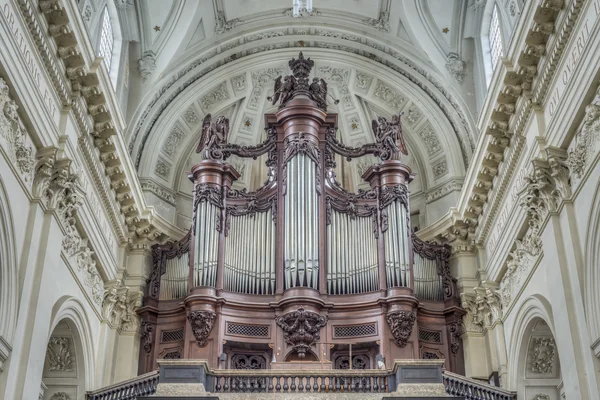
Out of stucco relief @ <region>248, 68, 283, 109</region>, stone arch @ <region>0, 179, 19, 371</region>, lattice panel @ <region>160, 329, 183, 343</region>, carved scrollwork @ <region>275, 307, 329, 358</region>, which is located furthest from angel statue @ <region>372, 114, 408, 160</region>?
stone arch @ <region>0, 179, 19, 371</region>

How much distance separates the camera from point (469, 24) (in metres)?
19.3

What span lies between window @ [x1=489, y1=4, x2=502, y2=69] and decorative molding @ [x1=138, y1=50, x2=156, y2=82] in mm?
7715

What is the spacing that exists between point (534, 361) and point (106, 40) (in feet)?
35.4

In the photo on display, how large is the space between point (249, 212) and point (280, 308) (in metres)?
2.37

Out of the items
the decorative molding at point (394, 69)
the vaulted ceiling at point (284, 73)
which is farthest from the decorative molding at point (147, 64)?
the decorative molding at point (394, 69)

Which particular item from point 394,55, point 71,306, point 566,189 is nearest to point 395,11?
point 394,55

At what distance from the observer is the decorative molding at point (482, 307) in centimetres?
1642

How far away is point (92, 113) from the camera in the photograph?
14.6 meters

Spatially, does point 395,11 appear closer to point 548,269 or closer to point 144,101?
point 144,101

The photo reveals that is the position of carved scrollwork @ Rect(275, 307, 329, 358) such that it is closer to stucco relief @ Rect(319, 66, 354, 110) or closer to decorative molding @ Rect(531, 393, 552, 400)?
decorative molding @ Rect(531, 393, 552, 400)

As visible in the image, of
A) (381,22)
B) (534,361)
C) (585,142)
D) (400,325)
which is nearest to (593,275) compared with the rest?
(585,142)

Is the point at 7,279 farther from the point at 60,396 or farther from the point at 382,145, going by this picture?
the point at 382,145

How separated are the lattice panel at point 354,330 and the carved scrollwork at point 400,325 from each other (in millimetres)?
394

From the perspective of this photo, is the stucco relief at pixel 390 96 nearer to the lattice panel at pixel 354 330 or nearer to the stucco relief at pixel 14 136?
the lattice panel at pixel 354 330
